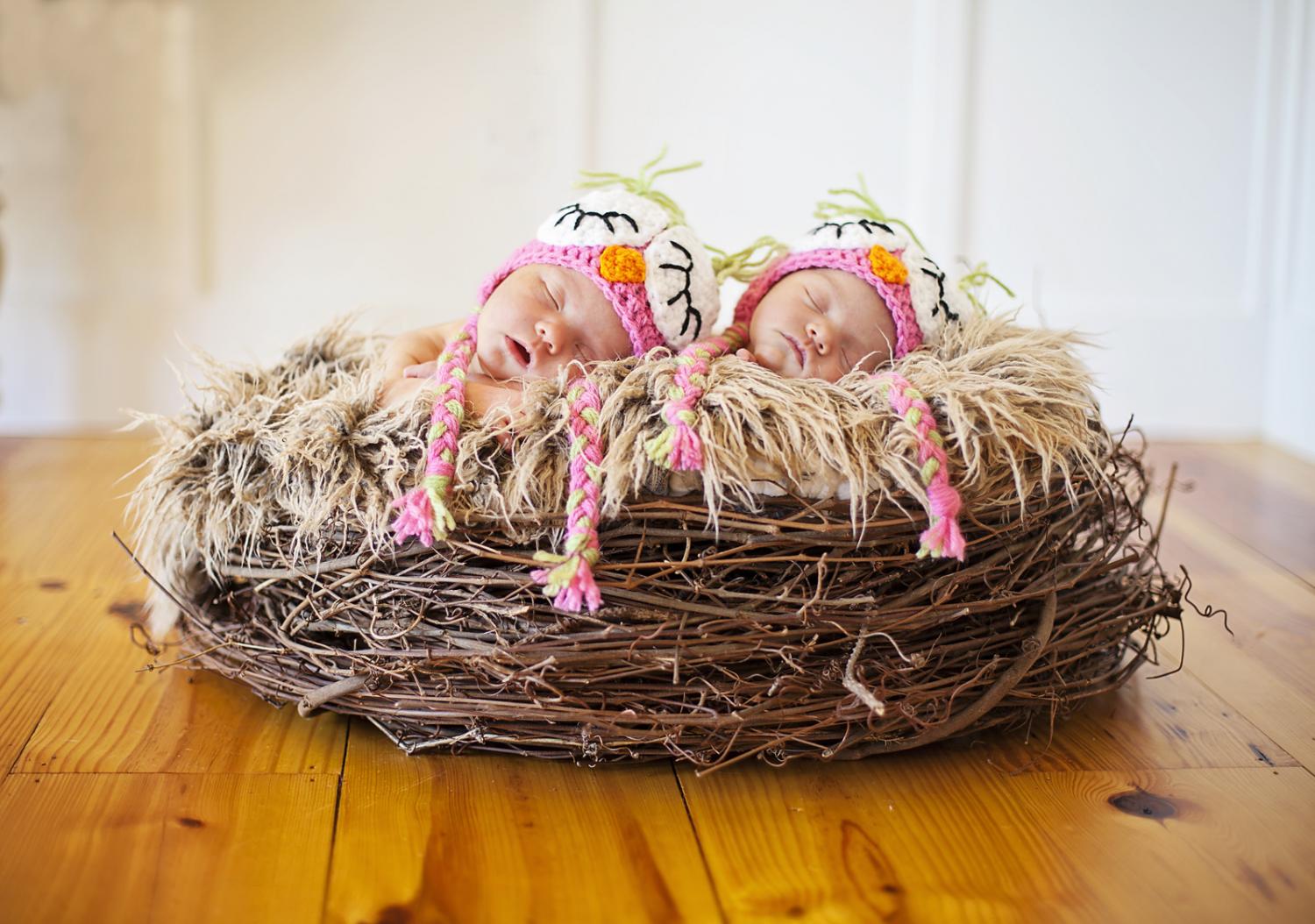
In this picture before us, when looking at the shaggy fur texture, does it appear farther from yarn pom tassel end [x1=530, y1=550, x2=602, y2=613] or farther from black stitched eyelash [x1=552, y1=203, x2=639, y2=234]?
black stitched eyelash [x1=552, y1=203, x2=639, y2=234]

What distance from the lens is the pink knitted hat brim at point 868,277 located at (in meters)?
1.29

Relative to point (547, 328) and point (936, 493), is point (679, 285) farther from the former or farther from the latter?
point (936, 493)

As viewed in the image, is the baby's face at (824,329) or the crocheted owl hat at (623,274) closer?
the crocheted owl hat at (623,274)

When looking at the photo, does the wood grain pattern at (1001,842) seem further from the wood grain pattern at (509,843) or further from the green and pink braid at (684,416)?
the green and pink braid at (684,416)

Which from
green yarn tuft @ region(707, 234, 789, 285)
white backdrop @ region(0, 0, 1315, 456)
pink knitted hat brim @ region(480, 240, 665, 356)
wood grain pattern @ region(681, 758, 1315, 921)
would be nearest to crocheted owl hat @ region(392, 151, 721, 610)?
pink knitted hat brim @ region(480, 240, 665, 356)

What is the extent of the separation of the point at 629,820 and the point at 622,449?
0.30 meters

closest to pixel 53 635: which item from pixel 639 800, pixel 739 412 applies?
pixel 639 800

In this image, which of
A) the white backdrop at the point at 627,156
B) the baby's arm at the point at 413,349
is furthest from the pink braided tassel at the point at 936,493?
the white backdrop at the point at 627,156

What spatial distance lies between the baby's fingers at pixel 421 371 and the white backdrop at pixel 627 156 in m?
1.34

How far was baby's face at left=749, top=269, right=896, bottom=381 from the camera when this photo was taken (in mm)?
1262

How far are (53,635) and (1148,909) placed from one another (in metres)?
1.14

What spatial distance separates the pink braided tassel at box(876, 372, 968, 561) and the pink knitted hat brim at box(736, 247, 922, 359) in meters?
0.26

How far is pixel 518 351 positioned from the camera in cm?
125

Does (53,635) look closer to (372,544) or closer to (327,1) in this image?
(372,544)
